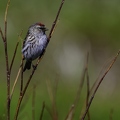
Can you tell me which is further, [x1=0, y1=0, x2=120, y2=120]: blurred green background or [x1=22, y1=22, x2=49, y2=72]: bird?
[x1=0, y1=0, x2=120, y2=120]: blurred green background

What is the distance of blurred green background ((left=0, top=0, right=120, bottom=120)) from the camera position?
9.15 meters

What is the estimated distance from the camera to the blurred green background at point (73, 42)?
30.0 ft

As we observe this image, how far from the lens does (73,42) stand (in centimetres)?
1080

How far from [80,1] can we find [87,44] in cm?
179

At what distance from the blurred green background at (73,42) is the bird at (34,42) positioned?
4.08 metres

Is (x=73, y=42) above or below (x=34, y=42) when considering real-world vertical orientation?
below

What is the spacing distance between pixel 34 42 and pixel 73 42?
663 centimetres

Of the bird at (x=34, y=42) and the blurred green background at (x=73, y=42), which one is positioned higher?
the bird at (x=34, y=42)

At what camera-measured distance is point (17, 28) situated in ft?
36.6

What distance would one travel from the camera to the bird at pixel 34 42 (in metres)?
3.97

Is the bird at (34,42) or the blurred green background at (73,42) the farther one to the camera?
the blurred green background at (73,42)

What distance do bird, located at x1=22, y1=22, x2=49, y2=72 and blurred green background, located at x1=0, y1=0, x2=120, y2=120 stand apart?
13.4ft

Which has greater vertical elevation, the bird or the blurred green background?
the bird

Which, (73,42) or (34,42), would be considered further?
(73,42)
